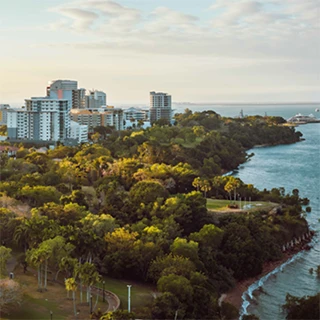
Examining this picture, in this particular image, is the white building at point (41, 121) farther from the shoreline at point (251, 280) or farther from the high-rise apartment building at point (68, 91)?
the shoreline at point (251, 280)

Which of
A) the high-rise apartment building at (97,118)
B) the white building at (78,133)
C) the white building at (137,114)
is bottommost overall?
the white building at (78,133)

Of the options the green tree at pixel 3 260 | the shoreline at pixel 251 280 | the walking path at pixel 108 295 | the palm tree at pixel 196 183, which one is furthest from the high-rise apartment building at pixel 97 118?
the green tree at pixel 3 260

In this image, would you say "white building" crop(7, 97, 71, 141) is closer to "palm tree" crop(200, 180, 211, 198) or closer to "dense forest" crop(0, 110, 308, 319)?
"dense forest" crop(0, 110, 308, 319)

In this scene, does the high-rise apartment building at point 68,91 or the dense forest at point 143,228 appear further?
the high-rise apartment building at point 68,91

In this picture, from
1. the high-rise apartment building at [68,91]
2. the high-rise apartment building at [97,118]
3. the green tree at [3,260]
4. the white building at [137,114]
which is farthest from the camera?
the white building at [137,114]

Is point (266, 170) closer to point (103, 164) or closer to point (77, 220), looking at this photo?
point (103, 164)
